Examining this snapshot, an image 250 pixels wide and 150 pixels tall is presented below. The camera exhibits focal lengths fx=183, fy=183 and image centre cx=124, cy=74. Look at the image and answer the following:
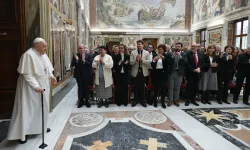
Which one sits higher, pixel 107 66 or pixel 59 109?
pixel 107 66

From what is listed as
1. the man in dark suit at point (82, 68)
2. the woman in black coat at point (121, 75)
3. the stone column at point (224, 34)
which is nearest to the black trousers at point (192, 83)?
the woman in black coat at point (121, 75)

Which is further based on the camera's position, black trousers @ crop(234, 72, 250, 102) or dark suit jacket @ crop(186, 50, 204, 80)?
black trousers @ crop(234, 72, 250, 102)

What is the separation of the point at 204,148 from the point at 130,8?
16752 millimetres

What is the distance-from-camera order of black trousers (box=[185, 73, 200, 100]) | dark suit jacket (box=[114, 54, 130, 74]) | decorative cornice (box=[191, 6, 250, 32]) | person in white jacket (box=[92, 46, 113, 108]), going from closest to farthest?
person in white jacket (box=[92, 46, 113, 108]), dark suit jacket (box=[114, 54, 130, 74]), black trousers (box=[185, 73, 200, 100]), decorative cornice (box=[191, 6, 250, 32])

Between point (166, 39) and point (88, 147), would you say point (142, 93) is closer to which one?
point (88, 147)

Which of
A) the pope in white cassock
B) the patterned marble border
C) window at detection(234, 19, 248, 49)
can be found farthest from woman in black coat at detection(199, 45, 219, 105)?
window at detection(234, 19, 248, 49)

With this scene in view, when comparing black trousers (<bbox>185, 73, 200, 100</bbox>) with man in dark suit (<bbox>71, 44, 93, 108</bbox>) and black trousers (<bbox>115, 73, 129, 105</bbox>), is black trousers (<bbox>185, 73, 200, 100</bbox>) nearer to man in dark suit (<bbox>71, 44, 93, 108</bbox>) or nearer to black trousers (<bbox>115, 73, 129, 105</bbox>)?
black trousers (<bbox>115, 73, 129, 105</bbox>)

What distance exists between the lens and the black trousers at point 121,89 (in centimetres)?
534

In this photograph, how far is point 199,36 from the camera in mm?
16844

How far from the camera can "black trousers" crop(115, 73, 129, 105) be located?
17.5 feet

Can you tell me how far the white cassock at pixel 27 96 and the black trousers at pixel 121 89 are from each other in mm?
2482

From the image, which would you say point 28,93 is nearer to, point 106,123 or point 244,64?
point 106,123

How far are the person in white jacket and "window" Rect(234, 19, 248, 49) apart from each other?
9461mm

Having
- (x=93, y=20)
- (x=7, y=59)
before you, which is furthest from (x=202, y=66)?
(x=93, y=20)
